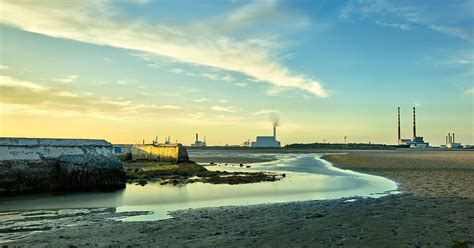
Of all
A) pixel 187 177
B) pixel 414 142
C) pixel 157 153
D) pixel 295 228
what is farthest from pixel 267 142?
pixel 295 228

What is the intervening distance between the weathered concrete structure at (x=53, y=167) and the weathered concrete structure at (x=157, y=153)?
1763 centimetres

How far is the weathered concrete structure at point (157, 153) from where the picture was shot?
39.0 meters

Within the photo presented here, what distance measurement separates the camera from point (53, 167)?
1886 cm

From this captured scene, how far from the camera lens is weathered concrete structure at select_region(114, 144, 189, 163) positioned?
38969 mm

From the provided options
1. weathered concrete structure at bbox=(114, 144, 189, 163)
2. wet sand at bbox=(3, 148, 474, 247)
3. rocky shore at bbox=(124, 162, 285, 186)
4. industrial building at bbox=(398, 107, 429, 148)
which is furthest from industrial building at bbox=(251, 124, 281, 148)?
wet sand at bbox=(3, 148, 474, 247)

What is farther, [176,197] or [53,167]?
[53,167]

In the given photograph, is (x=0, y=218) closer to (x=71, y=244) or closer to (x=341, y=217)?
(x=71, y=244)

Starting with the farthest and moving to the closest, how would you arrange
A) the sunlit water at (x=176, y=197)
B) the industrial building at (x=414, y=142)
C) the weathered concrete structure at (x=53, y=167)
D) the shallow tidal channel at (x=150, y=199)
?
1. the industrial building at (x=414, y=142)
2. the weathered concrete structure at (x=53, y=167)
3. the sunlit water at (x=176, y=197)
4. the shallow tidal channel at (x=150, y=199)

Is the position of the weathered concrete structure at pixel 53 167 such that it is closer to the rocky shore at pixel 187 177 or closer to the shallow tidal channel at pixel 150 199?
the shallow tidal channel at pixel 150 199

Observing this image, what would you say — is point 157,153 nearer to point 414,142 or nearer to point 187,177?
point 187,177

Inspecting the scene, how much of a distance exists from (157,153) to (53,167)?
25.9m

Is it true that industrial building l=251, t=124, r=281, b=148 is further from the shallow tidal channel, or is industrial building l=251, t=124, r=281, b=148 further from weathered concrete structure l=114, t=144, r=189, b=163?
the shallow tidal channel

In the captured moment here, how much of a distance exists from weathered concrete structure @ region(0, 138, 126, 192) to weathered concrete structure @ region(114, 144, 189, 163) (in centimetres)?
1763

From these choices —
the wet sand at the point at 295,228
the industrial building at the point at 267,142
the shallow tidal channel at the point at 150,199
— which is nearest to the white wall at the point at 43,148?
the shallow tidal channel at the point at 150,199
